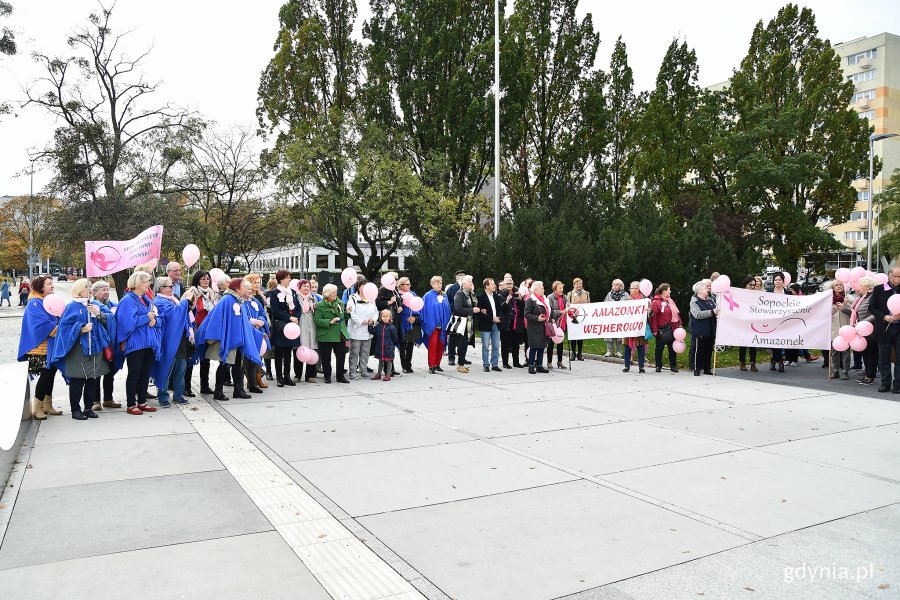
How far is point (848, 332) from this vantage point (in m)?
12.5

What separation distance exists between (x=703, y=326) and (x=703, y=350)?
0.57m

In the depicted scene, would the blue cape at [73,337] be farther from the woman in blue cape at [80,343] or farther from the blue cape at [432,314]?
the blue cape at [432,314]

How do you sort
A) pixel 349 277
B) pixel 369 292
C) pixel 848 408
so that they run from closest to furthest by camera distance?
pixel 848 408 < pixel 369 292 < pixel 349 277

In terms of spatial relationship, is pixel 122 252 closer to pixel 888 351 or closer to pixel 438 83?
pixel 888 351

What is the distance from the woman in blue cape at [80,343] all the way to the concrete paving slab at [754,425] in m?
7.21

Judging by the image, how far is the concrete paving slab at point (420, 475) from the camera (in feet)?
19.3

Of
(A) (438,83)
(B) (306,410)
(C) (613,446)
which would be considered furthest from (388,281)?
(A) (438,83)

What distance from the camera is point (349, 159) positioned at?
110 ft

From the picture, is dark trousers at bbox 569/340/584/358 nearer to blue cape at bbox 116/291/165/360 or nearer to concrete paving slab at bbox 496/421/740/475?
concrete paving slab at bbox 496/421/740/475

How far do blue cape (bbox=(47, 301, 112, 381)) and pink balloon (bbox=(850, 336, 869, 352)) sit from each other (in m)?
12.1

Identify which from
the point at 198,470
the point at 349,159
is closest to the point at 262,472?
the point at 198,470

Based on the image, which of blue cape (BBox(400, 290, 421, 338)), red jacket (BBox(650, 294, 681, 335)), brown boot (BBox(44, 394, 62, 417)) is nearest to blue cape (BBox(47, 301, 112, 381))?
brown boot (BBox(44, 394, 62, 417))

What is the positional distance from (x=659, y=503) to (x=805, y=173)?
98.4ft

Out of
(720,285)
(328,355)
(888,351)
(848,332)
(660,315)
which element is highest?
(720,285)
